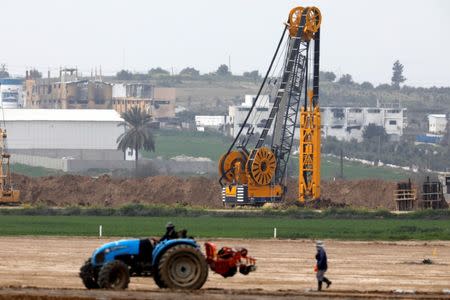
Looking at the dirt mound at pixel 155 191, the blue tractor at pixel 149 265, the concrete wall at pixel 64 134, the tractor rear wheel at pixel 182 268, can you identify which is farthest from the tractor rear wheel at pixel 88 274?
the concrete wall at pixel 64 134

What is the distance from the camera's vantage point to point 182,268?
105ft

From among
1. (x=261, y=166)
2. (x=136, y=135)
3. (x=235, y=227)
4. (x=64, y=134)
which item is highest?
(x=136, y=135)

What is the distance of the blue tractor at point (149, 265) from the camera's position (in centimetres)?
3180

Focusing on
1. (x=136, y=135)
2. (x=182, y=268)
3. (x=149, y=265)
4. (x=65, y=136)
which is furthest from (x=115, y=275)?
(x=65, y=136)

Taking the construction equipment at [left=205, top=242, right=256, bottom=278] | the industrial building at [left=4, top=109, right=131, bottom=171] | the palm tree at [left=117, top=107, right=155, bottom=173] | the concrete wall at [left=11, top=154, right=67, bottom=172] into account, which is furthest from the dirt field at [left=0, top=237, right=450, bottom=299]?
the industrial building at [left=4, top=109, right=131, bottom=171]

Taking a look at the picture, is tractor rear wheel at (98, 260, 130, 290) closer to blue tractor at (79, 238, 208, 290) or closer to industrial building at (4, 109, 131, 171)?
blue tractor at (79, 238, 208, 290)

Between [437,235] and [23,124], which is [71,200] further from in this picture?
[23,124]

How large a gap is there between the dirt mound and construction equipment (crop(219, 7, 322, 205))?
23.1 feet

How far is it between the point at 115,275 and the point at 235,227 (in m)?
38.2

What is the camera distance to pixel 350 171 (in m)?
169

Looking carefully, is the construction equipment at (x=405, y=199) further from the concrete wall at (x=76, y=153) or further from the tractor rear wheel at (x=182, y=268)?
the concrete wall at (x=76, y=153)

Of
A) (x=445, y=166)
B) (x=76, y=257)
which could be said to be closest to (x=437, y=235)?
(x=76, y=257)

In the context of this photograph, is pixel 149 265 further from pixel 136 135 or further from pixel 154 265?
pixel 136 135

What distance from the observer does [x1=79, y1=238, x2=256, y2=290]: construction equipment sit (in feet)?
104
